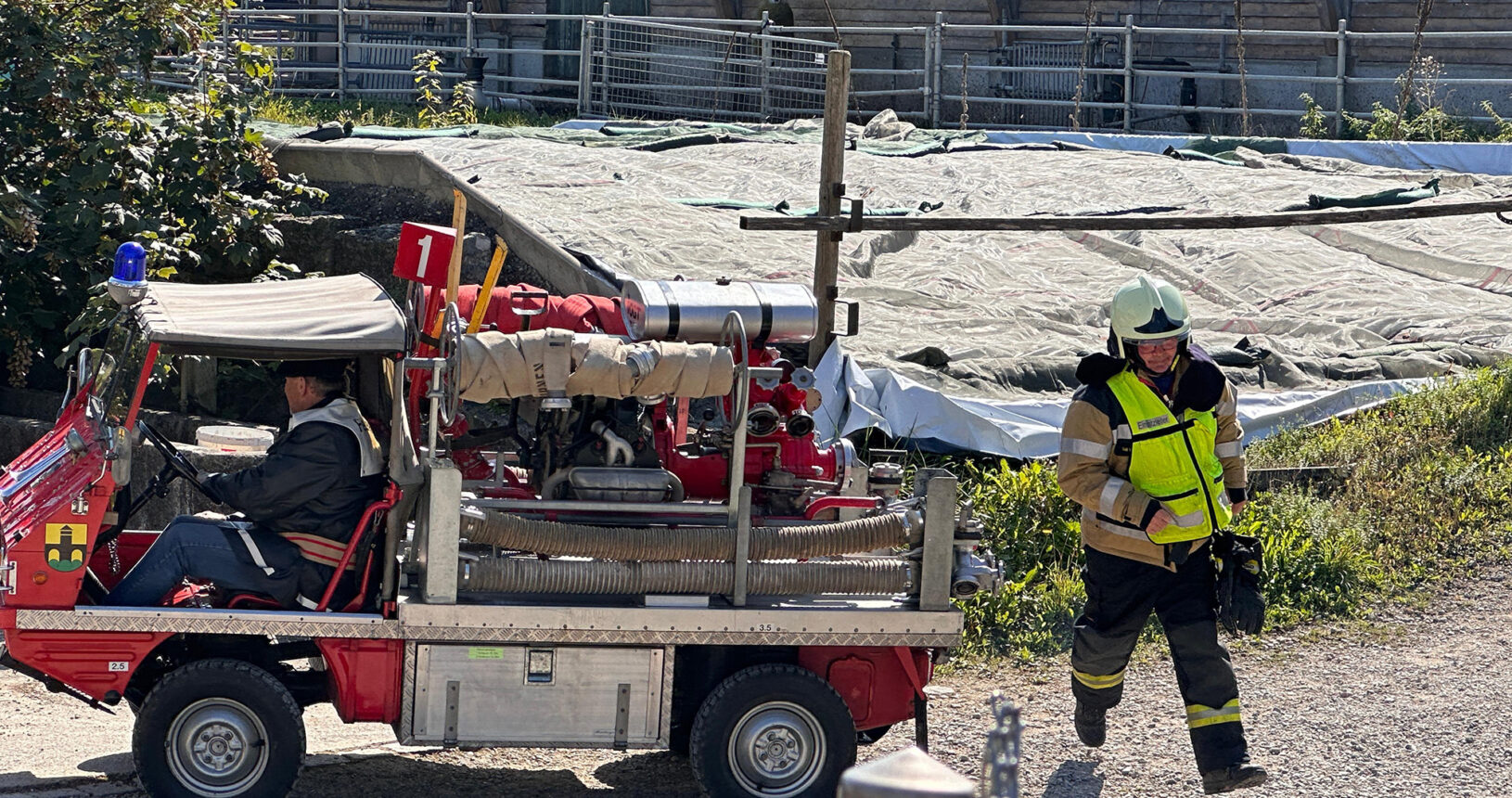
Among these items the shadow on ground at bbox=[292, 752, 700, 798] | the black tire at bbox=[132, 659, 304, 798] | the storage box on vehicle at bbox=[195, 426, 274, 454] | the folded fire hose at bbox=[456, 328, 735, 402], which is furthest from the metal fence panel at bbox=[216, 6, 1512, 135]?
the black tire at bbox=[132, 659, 304, 798]

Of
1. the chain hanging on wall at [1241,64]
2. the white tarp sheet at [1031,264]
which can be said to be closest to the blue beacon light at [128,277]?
the white tarp sheet at [1031,264]

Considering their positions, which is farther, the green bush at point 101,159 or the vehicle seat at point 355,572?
the green bush at point 101,159

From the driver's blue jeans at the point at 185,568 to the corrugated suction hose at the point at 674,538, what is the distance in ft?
2.49

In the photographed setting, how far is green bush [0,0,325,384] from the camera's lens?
369 inches

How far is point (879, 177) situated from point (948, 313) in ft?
10.1

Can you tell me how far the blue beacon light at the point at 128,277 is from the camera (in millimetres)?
5383

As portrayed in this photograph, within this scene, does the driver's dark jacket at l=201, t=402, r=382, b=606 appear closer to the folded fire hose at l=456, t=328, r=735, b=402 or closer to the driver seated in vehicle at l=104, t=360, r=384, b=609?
the driver seated in vehicle at l=104, t=360, r=384, b=609

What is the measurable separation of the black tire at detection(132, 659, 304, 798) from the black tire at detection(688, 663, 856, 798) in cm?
132

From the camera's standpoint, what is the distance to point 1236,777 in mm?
5555

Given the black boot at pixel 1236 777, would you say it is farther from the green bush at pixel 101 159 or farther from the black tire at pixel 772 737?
the green bush at pixel 101 159

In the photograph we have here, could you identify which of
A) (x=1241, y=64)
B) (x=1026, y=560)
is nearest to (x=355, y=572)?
(x=1026, y=560)

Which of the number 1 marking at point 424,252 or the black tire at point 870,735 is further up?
the number 1 marking at point 424,252

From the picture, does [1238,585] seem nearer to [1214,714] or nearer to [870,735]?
[1214,714]

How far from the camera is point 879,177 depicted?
527 inches
